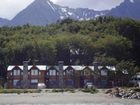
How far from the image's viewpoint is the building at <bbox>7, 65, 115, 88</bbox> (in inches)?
3937

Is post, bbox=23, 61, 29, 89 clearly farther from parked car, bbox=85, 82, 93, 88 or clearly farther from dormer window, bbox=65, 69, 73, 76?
parked car, bbox=85, 82, 93, 88

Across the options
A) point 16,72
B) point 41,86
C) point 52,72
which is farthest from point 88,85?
point 16,72

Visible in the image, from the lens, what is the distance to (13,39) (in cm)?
13212

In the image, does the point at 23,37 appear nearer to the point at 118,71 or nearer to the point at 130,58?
the point at 130,58

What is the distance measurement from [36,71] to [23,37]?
35.2 m

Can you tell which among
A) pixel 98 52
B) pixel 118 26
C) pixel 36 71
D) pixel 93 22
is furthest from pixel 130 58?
pixel 93 22

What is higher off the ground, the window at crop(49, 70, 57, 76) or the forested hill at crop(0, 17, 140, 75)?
the forested hill at crop(0, 17, 140, 75)

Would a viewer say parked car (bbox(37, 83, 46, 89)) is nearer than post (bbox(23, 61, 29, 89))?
Yes

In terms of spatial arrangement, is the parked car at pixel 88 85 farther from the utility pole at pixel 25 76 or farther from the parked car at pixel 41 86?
the utility pole at pixel 25 76

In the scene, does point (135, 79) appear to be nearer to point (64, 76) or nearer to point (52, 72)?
point (64, 76)

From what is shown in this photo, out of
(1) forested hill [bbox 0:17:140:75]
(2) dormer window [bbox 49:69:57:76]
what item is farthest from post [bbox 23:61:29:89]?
(1) forested hill [bbox 0:17:140:75]

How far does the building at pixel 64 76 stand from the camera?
100000 millimetres

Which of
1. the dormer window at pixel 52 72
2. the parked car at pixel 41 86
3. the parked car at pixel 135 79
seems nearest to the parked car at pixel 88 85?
the dormer window at pixel 52 72

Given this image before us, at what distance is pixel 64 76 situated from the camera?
10094 cm
